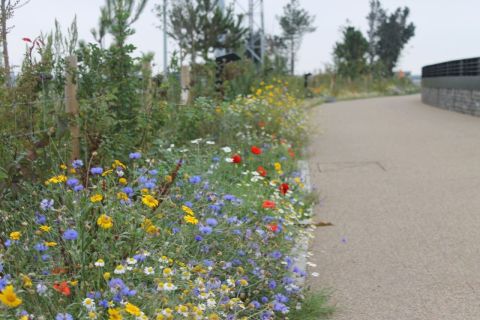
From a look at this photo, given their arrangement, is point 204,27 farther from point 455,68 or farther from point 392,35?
point 392,35

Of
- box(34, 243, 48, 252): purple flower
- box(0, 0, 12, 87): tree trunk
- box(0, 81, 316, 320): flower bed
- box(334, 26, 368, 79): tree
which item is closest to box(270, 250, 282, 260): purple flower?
box(0, 81, 316, 320): flower bed

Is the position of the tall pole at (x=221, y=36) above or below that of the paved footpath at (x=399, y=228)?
above

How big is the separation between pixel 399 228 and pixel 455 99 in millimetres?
14386

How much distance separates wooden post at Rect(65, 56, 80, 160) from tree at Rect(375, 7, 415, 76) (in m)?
51.3

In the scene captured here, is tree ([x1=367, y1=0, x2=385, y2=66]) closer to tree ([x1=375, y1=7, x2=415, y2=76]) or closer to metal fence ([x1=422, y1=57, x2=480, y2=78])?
tree ([x1=375, y1=7, x2=415, y2=76])

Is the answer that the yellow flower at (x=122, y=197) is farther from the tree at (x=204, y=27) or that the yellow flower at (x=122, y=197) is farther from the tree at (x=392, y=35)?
the tree at (x=392, y=35)

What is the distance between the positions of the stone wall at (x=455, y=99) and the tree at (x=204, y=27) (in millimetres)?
7244

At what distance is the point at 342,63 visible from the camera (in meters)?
39.3

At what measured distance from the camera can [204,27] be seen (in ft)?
81.0

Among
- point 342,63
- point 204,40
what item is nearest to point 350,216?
point 204,40

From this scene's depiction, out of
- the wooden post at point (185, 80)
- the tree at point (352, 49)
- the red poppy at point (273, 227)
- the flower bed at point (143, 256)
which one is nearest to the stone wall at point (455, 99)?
the wooden post at point (185, 80)

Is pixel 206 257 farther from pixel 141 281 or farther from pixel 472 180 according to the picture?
pixel 472 180

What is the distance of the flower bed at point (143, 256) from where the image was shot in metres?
2.85

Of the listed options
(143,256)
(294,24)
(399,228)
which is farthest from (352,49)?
(143,256)
